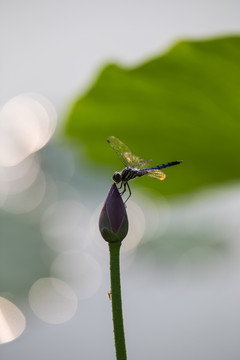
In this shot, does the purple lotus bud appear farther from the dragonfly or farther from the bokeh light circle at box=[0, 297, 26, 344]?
the bokeh light circle at box=[0, 297, 26, 344]

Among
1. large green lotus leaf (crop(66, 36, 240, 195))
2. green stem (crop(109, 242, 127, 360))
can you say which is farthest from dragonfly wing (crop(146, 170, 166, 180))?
large green lotus leaf (crop(66, 36, 240, 195))

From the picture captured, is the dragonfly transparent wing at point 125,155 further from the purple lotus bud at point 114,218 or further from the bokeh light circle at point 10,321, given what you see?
the bokeh light circle at point 10,321

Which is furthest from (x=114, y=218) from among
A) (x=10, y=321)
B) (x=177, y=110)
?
(x=10, y=321)

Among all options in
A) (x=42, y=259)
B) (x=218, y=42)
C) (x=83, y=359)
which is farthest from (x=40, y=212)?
(x=218, y=42)

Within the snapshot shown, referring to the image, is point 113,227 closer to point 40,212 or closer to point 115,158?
point 115,158

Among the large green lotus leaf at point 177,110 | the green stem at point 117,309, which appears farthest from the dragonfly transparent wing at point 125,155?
the large green lotus leaf at point 177,110

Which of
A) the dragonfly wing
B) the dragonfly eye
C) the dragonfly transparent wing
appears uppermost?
the dragonfly transparent wing

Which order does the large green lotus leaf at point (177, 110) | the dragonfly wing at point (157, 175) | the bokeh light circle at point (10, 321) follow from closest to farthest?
the dragonfly wing at point (157, 175), the large green lotus leaf at point (177, 110), the bokeh light circle at point (10, 321)
